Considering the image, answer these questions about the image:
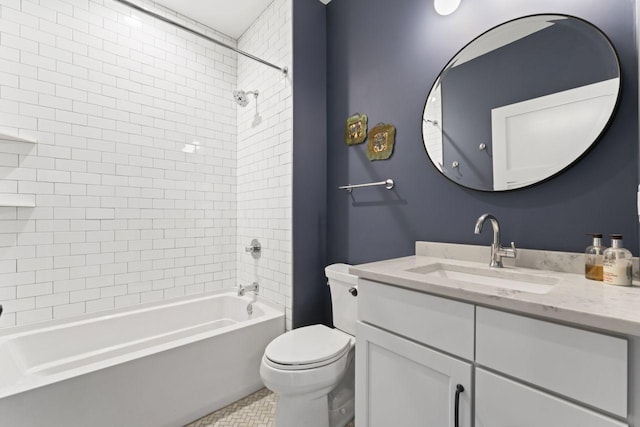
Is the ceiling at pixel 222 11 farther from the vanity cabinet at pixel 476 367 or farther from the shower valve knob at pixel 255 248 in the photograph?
the vanity cabinet at pixel 476 367

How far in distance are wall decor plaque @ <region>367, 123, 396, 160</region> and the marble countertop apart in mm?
707

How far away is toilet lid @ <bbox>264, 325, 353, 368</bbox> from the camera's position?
53.2 inches

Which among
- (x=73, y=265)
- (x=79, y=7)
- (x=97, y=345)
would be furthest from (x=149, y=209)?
(x=79, y=7)

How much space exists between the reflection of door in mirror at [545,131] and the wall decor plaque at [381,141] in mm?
576

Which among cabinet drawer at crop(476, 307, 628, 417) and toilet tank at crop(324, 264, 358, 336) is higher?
cabinet drawer at crop(476, 307, 628, 417)

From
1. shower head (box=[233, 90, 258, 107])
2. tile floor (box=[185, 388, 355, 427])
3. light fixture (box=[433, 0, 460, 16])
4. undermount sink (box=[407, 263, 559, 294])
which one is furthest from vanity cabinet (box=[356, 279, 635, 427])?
shower head (box=[233, 90, 258, 107])

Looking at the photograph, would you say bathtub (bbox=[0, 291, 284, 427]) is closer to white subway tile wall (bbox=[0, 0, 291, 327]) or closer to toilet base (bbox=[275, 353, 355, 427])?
white subway tile wall (bbox=[0, 0, 291, 327])

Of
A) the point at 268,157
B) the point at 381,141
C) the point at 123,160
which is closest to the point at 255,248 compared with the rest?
the point at 268,157

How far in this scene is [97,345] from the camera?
6.23 ft

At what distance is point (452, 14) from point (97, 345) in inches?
118

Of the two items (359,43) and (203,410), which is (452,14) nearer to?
(359,43)

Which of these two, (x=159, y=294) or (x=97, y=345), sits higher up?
(x=159, y=294)

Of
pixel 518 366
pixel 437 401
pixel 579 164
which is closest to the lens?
pixel 518 366

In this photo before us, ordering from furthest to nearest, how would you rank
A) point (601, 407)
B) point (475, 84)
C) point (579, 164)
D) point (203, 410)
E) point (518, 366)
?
point (203, 410) < point (475, 84) < point (579, 164) < point (518, 366) < point (601, 407)
